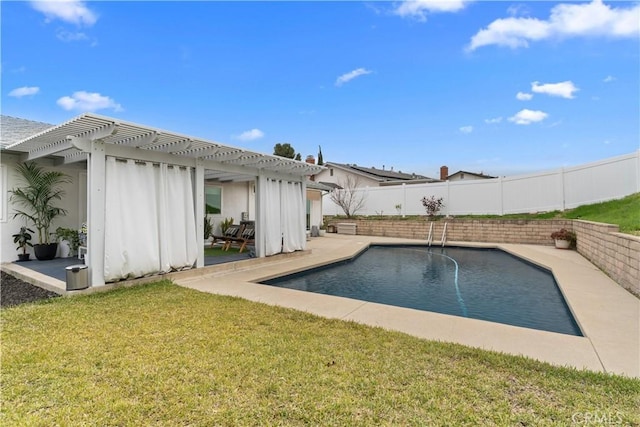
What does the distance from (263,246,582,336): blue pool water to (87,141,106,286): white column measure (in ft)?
13.6

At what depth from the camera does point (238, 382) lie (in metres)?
3.17

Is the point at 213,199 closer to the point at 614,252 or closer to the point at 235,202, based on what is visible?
the point at 235,202

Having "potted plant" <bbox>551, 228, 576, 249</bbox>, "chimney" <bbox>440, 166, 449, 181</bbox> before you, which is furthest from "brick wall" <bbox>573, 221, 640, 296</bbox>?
"chimney" <bbox>440, 166, 449, 181</bbox>

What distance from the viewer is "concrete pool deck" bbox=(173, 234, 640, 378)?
13.0 ft

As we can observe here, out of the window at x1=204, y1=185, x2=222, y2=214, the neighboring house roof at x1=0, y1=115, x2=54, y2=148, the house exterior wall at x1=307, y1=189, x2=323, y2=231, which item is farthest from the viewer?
the house exterior wall at x1=307, y1=189, x2=323, y2=231

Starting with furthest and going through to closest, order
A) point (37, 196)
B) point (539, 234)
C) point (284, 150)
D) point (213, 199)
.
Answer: point (284, 150)
point (539, 234)
point (213, 199)
point (37, 196)

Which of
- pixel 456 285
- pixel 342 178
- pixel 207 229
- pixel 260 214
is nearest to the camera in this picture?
pixel 456 285

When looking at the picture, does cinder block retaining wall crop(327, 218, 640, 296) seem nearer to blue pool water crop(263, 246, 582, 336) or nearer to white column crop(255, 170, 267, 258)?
blue pool water crop(263, 246, 582, 336)

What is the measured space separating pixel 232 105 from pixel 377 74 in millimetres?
8968

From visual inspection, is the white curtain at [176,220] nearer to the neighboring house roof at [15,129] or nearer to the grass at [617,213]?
the neighboring house roof at [15,129]

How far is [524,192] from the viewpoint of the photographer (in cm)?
1777

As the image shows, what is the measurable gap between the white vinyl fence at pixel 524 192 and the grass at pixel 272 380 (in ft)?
45.7

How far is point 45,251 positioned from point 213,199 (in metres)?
6.97

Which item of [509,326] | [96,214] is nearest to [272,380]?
[509,326]
